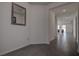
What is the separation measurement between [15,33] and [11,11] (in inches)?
35.3

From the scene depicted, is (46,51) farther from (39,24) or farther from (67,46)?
(39,24)

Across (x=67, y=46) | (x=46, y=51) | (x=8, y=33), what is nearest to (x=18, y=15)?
(x=8, y=33)

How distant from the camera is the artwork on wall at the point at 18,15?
3713 mm

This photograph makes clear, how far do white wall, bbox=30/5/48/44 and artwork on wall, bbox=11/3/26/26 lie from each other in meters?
0.90

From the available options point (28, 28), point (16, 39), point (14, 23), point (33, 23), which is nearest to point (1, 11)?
point (14, 23)

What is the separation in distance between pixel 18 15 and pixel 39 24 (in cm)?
168

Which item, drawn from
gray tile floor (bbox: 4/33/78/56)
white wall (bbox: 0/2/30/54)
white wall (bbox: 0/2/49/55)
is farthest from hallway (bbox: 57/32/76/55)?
white wall (bbox: 0/2/30/54)

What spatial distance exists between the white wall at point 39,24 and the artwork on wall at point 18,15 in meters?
0.90

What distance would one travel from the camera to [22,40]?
4445 millimetres

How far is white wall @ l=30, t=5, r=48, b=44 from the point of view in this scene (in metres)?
5.40

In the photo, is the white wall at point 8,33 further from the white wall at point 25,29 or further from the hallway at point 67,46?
the hallway at point 67,46

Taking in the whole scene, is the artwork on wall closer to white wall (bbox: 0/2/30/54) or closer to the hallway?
white wall (bbox: 0/2/30/54)

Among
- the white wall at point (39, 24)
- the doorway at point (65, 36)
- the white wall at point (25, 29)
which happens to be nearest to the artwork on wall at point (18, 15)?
the white wall at point (25, 29)

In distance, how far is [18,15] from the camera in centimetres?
413
